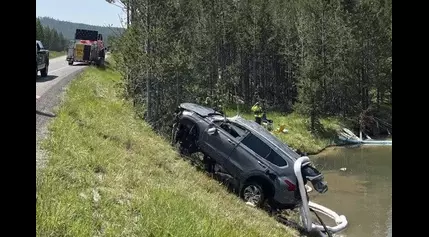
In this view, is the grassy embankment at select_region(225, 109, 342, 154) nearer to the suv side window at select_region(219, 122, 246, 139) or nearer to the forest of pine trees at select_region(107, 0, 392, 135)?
the forest of pine trees at select_region(107, 0, 392, 135)

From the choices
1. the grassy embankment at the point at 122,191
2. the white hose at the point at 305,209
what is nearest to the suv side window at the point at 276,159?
the white hose at the point at 305,209

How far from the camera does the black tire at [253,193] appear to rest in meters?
11.4

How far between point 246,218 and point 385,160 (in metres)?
15.5

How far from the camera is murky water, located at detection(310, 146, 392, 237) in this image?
12.8 m

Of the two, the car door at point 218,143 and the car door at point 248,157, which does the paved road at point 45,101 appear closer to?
the car door at point 218,143

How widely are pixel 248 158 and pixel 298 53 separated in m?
26.3

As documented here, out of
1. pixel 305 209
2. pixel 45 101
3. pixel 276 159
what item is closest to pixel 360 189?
pixel 305 209

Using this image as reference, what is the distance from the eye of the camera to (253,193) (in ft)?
37.8

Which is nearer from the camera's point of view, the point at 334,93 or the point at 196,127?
the point at 196,127

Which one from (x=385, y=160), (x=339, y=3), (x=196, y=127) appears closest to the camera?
(x=196, y=127)

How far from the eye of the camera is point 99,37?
37.2 meters

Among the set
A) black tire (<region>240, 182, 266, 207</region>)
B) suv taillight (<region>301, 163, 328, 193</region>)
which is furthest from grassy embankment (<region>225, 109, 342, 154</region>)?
suv taillight (<region>301, 163, 328, 193</region>)
